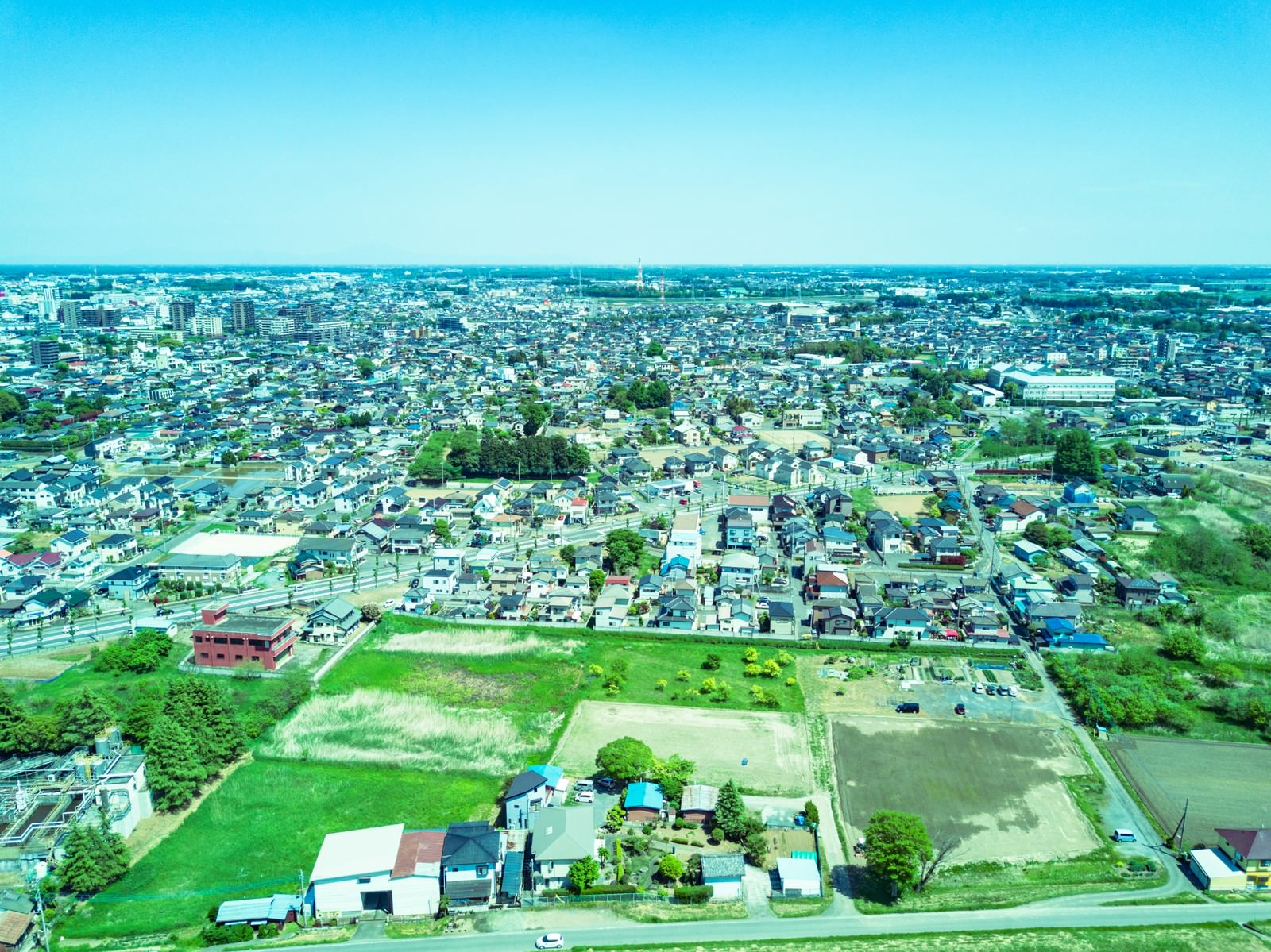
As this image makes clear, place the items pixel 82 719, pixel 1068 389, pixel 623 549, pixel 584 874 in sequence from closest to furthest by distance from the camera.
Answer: pixel 584 874, pixel 82 719, pixel 623 549, pixel 1068 389

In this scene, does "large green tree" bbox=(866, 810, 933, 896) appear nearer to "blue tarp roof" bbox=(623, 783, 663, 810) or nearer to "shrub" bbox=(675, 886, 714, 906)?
"shrub" bbox=(675, 886, 714, 906)

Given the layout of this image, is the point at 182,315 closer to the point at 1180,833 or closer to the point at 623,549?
the point at 623,549

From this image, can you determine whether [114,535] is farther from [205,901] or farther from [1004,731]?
[1004,731]

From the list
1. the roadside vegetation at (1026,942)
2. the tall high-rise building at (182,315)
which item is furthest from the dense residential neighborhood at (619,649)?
the tall high-rise building at (182,315)

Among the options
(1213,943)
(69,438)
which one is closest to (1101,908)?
(1213,943)

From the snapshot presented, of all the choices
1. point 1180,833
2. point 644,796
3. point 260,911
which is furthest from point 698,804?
point 1180,833

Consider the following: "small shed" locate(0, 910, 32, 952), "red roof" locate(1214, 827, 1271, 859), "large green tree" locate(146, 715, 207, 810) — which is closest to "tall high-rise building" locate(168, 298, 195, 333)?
"large green tree" locate(146, 715, 207, 810)
